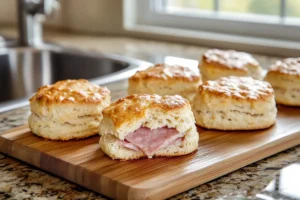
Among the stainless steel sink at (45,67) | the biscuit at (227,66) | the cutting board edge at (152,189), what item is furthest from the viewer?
the stainless steel sink at (45,67)

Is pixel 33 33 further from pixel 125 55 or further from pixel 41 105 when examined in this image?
pixel 41 105

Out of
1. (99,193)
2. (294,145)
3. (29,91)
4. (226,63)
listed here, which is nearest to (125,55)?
(29,91)

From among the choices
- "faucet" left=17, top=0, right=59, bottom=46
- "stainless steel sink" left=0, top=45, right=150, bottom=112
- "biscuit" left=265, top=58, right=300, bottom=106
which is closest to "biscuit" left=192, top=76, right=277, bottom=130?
"biscuit" left=265, top=58, right=300, bottom=106

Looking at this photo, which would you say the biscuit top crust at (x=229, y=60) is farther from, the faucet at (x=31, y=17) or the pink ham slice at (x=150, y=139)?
the faucet at (x=31, y=17)

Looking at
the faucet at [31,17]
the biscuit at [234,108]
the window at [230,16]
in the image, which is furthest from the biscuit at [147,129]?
the faucet at [31,17]

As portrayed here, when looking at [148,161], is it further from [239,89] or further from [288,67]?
[288,67]

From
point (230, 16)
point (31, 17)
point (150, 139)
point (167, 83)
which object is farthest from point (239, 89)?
point (31, 17)
